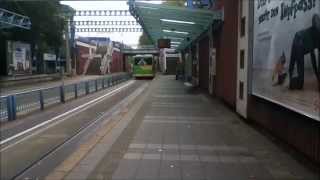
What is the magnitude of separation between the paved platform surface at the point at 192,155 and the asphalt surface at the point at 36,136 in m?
1.00

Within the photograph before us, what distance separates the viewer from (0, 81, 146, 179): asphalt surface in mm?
9523

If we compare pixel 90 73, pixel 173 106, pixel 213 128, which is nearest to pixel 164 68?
pixel 90 73

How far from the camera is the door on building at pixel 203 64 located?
32438mm

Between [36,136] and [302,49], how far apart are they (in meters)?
6.44

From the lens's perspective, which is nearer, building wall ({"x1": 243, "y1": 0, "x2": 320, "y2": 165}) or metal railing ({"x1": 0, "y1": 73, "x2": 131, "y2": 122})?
building wall ({"x1": 243, "y1": 0, "x2": 320, "y2": 165})

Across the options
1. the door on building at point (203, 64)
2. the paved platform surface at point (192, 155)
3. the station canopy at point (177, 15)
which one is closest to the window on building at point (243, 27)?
the paved platform surface at point (192, 155)

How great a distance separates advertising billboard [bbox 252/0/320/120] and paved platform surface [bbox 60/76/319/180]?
37.5 inches

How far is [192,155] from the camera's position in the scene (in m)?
10.4

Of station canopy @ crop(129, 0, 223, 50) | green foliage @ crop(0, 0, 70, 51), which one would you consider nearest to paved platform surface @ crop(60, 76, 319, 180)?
station canopy @ crop(129, 0, 223, 50)

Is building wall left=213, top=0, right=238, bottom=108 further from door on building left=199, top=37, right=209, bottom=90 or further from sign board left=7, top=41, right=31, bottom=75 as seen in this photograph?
sign board left=7, top=41, right=31, bottom=75

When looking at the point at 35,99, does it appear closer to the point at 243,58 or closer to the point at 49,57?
the point at 243,58

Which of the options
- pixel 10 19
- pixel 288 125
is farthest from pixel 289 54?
pixel 10 19

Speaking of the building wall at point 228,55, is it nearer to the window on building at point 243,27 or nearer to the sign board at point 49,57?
the window on building at point 243,27

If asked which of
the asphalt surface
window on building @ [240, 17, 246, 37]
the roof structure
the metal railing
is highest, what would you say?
the roof structure
